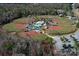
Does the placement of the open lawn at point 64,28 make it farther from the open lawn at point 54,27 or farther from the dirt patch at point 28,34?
the dirt patch at point 28,34

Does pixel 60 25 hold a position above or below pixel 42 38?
above

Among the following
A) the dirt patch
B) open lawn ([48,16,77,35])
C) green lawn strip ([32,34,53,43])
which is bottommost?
green lawn strip ([32,34,53,43])

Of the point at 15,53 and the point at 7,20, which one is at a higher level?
the point at 7,20

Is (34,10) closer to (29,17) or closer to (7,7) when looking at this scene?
(29,17)

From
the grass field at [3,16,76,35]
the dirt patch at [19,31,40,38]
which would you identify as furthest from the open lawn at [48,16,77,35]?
the dirt patch at [19,31,40,38]

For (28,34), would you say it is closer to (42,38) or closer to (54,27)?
(42,38)

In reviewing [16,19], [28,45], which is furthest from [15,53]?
[16,19]

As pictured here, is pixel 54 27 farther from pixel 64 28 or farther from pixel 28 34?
pixel 28 34

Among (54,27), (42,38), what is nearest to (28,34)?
(42,38)

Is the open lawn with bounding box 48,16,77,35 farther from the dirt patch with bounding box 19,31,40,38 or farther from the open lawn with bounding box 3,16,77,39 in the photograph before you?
the dirt patch with bounding box 19,31,40,38

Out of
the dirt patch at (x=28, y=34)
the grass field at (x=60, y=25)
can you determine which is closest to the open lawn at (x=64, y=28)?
the grass field at (x=60, y=25)

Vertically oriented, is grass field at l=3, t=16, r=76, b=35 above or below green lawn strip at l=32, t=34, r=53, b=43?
above
